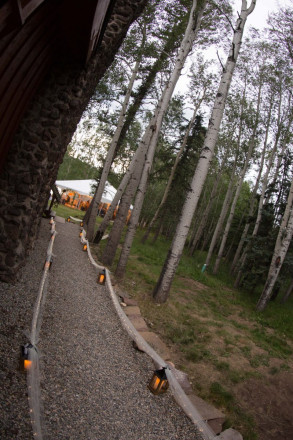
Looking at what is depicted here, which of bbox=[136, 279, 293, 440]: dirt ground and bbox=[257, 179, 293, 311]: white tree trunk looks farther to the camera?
bbox=[257, 179, 293, 311]: white tree trunk

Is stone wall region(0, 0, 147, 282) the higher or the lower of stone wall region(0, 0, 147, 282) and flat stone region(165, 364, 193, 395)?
the higher

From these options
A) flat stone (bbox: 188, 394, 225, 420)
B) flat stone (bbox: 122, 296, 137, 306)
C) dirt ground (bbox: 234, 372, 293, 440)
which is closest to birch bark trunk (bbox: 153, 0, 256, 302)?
flat stone (bbox: 122, 296, 137, 306)

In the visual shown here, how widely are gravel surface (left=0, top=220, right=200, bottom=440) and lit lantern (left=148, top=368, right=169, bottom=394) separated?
79 millimetres

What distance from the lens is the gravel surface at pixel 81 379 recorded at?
7.84 ft

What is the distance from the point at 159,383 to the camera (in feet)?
10.9

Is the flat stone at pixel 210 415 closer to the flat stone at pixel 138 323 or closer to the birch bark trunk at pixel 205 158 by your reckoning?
the flat stone at pixel 138 323

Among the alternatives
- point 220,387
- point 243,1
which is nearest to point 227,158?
point 243,1

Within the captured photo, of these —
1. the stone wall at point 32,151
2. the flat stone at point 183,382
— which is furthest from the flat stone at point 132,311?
the stone wall at point 32,151

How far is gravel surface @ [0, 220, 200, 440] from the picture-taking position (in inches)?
94.0

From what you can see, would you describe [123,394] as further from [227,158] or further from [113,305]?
[227,158]

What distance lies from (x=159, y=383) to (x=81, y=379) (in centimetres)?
99

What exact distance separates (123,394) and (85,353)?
2.53 ft

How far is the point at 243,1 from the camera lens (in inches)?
278

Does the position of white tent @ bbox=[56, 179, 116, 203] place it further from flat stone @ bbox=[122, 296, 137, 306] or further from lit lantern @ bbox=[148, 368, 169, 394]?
lit lantern @ bbox=[148, 368, 169, 394]
